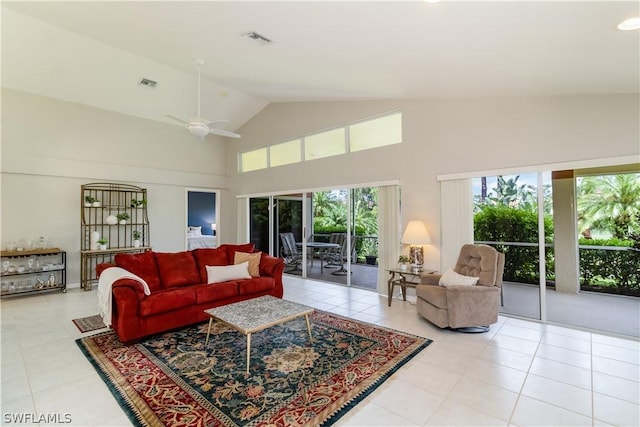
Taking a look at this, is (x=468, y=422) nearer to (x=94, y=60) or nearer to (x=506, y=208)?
(x=506, y=208)

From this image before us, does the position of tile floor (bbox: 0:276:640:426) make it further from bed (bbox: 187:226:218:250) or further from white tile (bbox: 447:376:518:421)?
bed (bbox: 187:226:218:250)

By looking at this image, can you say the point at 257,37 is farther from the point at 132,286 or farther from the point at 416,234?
the point at 416,234

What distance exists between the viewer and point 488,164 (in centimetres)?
427

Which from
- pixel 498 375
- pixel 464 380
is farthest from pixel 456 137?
pixel 464 380

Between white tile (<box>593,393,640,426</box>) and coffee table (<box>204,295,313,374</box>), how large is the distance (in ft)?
8.04

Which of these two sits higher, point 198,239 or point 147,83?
point 147,83

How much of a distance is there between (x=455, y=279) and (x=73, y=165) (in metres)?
7.47

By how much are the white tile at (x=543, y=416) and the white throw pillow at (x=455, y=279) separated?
5.34 feet

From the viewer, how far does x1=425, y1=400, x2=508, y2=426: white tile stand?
2.04 meters

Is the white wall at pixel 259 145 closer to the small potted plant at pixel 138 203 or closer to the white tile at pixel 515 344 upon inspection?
the small potted plant at pixel 138 203

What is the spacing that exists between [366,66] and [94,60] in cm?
463

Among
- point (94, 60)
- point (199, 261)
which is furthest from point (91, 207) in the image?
point (199, 261)

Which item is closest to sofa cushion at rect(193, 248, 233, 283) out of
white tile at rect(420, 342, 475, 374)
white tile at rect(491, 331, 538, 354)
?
white tile at rect(420, 342, 475, 374)

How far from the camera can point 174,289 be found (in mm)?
3961
